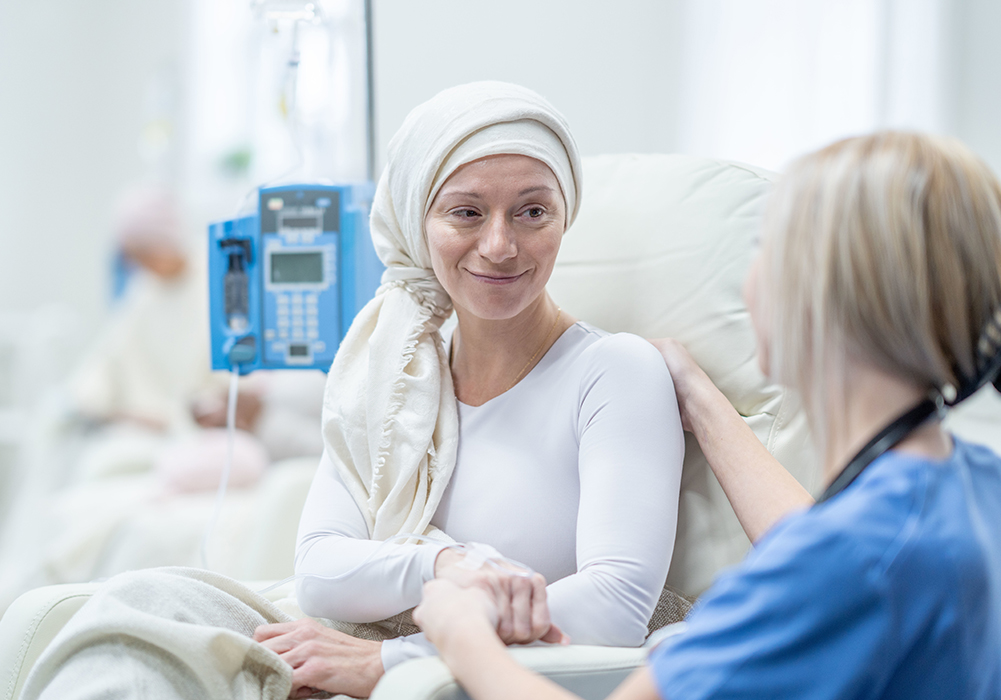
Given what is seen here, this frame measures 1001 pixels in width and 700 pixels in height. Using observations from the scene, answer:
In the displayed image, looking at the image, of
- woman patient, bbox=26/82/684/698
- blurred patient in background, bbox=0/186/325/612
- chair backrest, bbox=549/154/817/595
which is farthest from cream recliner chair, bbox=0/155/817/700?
blurred patient in background, bbox=0/186/325/612

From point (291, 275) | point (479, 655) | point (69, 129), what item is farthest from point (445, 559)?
point (69, 129)

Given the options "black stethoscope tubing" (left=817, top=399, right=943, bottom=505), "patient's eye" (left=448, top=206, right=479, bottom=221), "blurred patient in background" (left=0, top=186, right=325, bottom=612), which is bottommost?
"blurred patient in background" (left=0, top=186, right=325, bottom=612)

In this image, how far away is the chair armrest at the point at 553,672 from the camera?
80cm

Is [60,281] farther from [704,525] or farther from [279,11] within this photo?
[704,525]

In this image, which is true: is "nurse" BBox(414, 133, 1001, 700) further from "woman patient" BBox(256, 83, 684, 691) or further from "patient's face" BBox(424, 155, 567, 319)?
"patient's face" BBox(424, 155, 567, 319)

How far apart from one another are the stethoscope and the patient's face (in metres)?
0.63

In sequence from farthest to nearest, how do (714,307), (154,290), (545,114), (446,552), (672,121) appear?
(154,290), (672,121), (714,307), (545,114), (446,552)

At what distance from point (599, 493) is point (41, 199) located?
3408mm

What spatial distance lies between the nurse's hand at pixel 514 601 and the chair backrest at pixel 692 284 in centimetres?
43

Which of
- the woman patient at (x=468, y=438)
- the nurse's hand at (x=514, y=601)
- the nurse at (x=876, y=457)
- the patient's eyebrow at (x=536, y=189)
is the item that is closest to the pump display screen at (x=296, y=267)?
the woman patient at (x=468, y=438)

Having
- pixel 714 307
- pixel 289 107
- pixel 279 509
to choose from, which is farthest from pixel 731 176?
pixel 279 509

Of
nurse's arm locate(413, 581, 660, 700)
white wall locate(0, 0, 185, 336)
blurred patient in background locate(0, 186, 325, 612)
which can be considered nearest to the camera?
nurse's arm locate(413, 581, 660, 700)

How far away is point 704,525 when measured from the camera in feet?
4.28

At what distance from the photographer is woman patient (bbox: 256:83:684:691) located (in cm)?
108
